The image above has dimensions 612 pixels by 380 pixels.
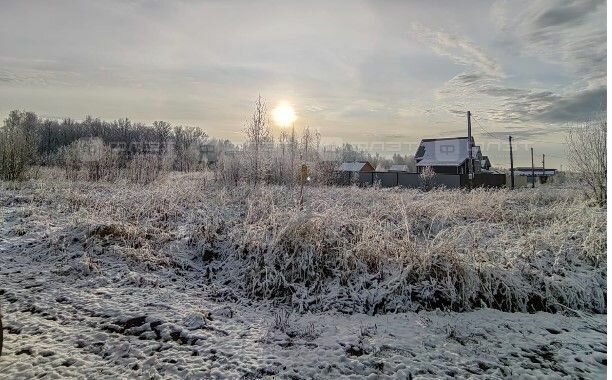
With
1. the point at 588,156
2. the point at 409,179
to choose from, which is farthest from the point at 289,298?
the point at 409,179

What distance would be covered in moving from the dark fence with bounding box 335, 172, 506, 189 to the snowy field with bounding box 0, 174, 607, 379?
1540 centimetres

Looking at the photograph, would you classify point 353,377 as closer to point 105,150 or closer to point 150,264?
point 150,264

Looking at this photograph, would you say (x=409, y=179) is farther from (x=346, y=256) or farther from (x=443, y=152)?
(x=346, y=256)

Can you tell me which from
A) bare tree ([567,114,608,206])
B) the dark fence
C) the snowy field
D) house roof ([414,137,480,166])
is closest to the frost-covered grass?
the snowy field

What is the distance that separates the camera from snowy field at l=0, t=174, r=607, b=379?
9.21 feet

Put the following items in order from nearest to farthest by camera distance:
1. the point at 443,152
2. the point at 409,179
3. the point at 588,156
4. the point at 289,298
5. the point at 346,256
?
the point at 289,298 < the point at 346,256 < the point at 588,156 < the point at 409,179 < the point at 443,152

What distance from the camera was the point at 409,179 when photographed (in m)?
23.6

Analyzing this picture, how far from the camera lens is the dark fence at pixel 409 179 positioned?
21609 mm

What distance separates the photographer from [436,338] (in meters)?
3.25

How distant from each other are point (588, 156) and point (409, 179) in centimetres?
1279

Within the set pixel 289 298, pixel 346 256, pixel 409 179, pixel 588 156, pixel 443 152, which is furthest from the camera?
pixel 443 152

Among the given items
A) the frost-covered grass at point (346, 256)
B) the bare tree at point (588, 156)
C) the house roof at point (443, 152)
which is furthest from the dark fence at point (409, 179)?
the frost-covered grass at point (346, 256)

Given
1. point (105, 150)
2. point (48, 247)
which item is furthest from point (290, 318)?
point (105, 150)

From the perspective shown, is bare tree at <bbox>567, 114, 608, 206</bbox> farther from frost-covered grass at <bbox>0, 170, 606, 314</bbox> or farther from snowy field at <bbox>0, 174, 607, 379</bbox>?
snowy field at <bbox>0, 174, 607, 379</bbox>
